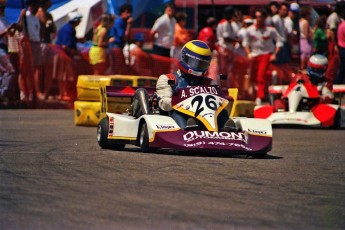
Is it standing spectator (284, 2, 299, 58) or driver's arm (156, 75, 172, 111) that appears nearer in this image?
driver's arm (156, 75, 172, 111)

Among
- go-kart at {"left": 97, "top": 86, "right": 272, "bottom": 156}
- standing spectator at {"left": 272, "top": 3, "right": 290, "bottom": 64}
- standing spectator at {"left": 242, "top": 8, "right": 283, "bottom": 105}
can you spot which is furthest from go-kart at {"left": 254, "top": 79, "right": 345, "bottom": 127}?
standing spectator at {"left": 272, "top": 3, "right": 290, "bottom": 64}

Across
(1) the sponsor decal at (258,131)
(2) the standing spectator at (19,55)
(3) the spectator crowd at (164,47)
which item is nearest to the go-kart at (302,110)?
(3) the spectator crowd at (164,47)

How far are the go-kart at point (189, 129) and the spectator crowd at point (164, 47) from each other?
6.98m

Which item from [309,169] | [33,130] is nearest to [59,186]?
[309,169]

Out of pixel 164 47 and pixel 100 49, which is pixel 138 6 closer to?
pixel 164 47

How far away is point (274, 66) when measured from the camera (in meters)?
23.5

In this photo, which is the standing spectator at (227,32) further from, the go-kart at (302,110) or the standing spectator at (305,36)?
the go-kart at (302,110)

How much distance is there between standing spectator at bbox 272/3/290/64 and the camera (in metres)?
23.1

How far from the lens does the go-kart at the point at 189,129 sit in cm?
1116

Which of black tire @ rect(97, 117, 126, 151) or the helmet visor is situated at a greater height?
the helmet visor

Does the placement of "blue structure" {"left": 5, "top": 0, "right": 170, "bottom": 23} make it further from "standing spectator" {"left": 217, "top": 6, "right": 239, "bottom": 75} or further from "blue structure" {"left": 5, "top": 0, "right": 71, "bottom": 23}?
"standing spectator" {"left": 217, "top": 6, "right": 239, "bottom": 75}

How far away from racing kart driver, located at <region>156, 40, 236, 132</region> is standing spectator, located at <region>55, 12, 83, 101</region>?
8.63 metres

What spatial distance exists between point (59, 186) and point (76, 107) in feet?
27.6

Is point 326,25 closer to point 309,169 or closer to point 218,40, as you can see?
point 218,40
